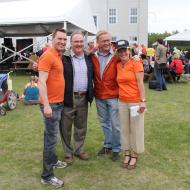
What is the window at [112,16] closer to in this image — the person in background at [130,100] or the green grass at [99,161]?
the green grass at [99,161]

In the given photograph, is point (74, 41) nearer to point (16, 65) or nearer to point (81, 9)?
point (81, 9)

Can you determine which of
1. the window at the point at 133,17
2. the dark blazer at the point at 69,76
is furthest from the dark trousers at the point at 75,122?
the window at the point at 133,17

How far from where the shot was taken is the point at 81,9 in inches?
671

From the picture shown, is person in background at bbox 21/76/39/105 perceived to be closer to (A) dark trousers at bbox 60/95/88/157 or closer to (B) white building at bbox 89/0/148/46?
(A) dark trousers at bbox 60/95/88/157

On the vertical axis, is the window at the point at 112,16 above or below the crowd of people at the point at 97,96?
above

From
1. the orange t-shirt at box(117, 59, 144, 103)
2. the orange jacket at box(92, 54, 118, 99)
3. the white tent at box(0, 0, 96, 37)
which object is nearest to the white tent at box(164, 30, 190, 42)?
the white tent at box(0, 0, 96, 37)

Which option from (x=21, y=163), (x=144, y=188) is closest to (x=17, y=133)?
(x=21, y=163)

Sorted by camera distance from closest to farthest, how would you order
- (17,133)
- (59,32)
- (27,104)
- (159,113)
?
(59,32)
(17,133)
(159,113)
(27,104)

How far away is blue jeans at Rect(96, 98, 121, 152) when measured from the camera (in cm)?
515

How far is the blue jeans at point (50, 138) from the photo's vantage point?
4391 millimetres

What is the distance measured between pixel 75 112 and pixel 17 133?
216 centimetres

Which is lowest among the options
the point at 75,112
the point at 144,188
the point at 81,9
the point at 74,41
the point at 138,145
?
the point at 144,188

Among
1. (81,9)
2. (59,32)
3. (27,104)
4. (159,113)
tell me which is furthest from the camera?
(81,9)

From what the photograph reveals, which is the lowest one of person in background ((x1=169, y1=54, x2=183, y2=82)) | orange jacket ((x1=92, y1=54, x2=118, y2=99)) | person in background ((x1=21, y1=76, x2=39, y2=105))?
person in background ((x1=21, y1=76, x2=39, y2=105))
